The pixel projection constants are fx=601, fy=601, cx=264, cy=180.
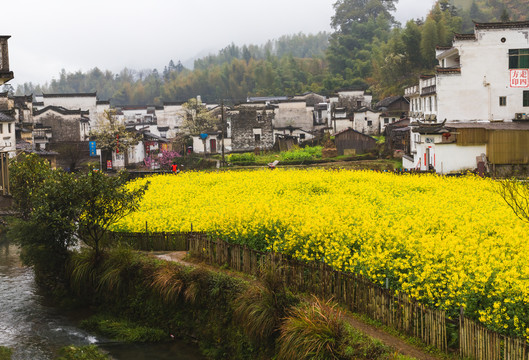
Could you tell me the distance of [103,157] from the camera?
72.3 meters

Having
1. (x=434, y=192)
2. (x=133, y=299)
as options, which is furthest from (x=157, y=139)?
(x=133, y=299)

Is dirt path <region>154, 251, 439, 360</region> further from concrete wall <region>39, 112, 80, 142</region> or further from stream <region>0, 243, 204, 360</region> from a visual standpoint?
concrete wall <region>39, 112, 80, 142</region>

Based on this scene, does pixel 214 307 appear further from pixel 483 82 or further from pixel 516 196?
pixel 483 82

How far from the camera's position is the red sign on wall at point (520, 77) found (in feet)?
159

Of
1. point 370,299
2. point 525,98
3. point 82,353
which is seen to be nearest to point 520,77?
point 525,98

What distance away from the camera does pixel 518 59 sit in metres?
48.3

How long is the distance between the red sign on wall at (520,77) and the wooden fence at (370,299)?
35.0 meters

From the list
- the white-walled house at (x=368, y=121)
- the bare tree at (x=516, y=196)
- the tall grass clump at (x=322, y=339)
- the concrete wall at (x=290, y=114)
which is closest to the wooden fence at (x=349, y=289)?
the tall grass clump at (x=322, y=339)

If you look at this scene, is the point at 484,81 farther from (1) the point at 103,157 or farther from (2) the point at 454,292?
(1) the point at 103,157

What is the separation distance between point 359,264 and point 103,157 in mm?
59128

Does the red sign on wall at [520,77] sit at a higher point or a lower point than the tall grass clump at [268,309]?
higher

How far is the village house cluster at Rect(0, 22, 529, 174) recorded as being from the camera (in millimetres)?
42625

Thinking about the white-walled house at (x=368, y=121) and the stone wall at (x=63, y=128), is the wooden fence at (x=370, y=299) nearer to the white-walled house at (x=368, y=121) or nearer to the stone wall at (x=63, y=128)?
the stone wall at (x=63, y=128)

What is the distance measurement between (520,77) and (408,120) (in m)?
21.5
